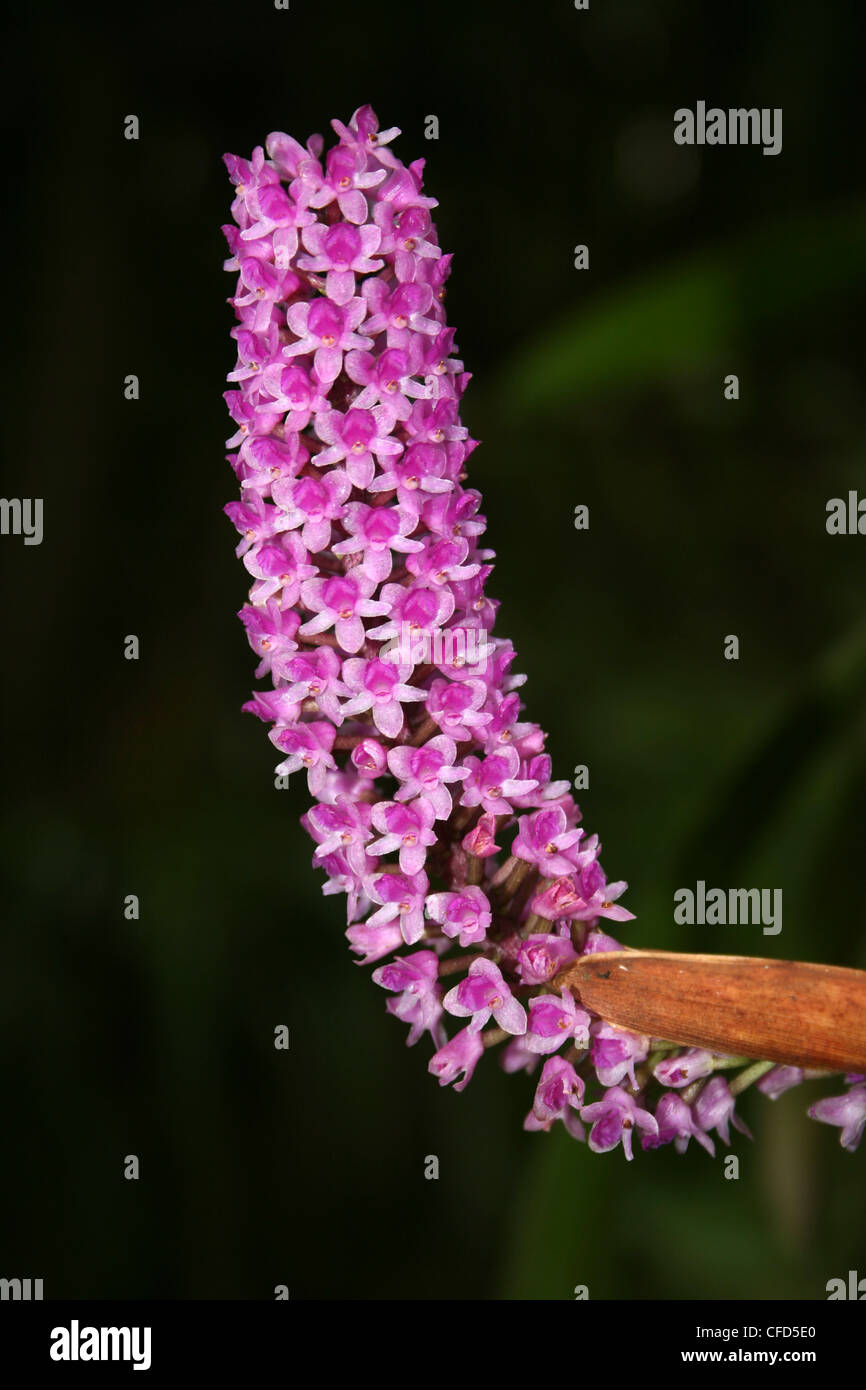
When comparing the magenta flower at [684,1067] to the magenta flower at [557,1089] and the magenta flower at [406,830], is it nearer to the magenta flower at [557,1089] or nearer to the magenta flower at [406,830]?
the magenta flower at [557,1089]

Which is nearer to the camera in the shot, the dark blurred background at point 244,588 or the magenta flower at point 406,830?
the magenta flower at point 406,830

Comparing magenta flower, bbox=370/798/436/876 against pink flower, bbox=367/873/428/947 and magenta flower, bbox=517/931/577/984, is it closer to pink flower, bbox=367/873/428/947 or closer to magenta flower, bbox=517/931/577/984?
pink flower, bbox=367/873/428/947

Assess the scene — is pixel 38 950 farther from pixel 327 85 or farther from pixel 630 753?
pixel 327 85

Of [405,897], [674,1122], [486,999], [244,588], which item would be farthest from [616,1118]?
[244,588]

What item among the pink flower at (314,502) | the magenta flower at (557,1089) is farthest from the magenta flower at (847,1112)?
the pink flower at (314,502)

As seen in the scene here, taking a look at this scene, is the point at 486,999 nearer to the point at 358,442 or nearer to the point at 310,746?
the point at 310,746
